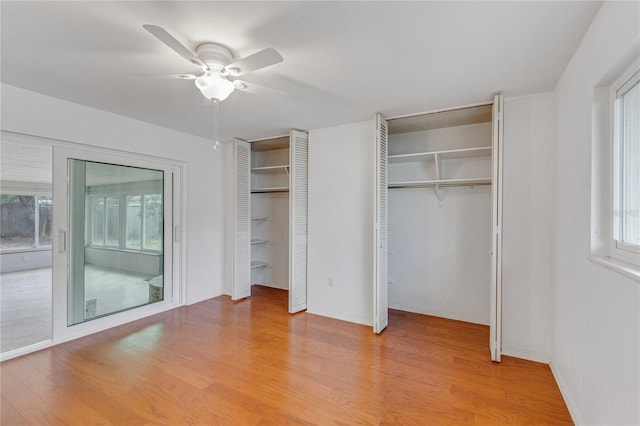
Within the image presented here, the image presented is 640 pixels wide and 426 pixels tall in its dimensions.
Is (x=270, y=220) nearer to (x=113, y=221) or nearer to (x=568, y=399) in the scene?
(x=113, y=221)

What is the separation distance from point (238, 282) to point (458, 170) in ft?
11.0

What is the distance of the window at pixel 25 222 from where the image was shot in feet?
8.51

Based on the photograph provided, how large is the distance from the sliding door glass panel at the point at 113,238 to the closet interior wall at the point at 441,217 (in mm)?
3091

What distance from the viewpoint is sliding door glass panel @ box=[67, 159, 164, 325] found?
9.80ft

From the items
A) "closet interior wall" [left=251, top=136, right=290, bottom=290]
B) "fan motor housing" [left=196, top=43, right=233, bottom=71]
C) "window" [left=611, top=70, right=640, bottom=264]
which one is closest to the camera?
"window" [left=611, top=70, right=640, bottom=264]

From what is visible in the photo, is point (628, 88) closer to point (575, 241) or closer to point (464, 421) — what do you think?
point (575, 241)

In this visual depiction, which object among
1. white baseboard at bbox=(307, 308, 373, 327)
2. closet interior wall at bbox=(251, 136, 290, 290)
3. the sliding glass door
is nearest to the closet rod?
white baseboard at bbox=(307, 308, 373, 327)

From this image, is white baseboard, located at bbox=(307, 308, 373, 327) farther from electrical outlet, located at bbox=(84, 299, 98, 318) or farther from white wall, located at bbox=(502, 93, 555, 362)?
electrical outlet, located at bbox=(84, 299, 98, 318)

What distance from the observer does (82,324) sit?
2994mm

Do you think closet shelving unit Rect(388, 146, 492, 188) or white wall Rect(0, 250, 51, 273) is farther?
closet shelving unit Rect(388, 146, 492, 188)

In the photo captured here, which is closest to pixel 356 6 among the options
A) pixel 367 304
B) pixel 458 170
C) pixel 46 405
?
pixel 458 170

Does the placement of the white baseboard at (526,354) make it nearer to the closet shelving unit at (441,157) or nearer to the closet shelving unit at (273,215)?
the closet shelving unit at (441,157)

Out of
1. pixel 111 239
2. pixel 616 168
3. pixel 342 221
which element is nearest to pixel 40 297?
pixel 111 239

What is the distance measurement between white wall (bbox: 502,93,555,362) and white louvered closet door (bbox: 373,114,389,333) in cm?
113
